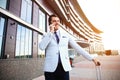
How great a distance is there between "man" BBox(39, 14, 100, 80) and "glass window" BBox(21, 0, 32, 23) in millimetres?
10213

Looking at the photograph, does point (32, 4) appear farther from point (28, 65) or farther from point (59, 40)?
point (59, 40)

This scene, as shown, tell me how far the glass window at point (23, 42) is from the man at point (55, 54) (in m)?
9.44

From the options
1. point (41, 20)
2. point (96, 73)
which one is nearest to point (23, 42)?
→ point (41, 20)

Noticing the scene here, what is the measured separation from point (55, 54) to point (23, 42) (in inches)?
419

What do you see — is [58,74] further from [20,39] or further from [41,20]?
[41,20]

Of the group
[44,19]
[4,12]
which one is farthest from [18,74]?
[44,19]

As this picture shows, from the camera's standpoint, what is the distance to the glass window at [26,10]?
12.0 metres

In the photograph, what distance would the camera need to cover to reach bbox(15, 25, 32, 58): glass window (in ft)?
37.2

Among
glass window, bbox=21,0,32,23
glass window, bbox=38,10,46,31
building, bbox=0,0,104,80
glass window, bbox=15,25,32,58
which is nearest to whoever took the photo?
building, bbox=0,0,104,80

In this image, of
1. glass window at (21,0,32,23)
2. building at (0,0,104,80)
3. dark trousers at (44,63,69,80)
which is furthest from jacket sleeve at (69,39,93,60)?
glass window at (21,0,32,23)

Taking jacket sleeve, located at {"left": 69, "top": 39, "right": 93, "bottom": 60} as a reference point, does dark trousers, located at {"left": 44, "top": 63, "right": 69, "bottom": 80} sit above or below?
below

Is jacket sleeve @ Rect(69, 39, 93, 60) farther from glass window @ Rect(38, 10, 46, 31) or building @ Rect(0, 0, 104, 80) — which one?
glass window @ Rect(38, 10, 46, 31)

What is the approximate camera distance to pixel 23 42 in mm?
12180

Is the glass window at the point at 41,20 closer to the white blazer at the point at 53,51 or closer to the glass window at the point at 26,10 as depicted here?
the glass window at the point at 26,10
